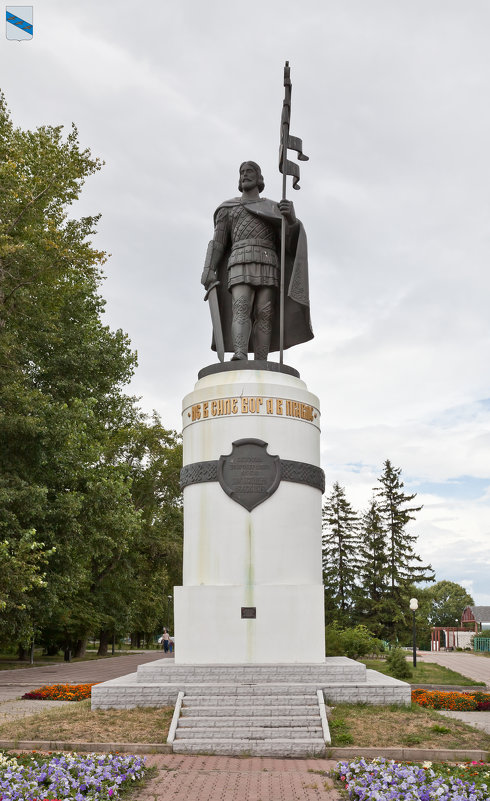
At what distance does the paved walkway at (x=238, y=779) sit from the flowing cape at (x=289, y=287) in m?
6.92

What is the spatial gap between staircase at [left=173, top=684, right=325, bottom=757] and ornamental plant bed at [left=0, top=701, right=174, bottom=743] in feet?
0.99

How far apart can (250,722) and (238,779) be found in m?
1.55

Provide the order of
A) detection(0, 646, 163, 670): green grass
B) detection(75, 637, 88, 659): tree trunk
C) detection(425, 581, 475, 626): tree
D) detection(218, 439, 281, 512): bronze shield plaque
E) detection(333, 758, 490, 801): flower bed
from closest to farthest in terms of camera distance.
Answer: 1. detection(333, 758, 490, 801): flower bed
2. detection(218, 439, 281, 512): bronze shield plaque
3. detection(0, 646, 163, 670): green grass
4. detection(75, 637, 88, 659): tree trunk
5. detection(425, 581, 475, 626): tree

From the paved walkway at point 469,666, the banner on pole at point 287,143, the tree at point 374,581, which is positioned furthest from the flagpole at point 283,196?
the tree at point 374,581

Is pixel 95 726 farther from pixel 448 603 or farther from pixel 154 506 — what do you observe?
pixel 448 603

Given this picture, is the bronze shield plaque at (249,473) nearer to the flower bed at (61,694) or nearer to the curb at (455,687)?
the flower bed at (61,694)

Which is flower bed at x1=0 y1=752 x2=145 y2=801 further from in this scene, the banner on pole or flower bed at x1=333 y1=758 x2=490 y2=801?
the banner on pole

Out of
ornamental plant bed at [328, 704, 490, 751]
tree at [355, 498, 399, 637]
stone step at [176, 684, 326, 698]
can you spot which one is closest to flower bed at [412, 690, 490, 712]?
ornamental plant bed at [328, 704, 490, 751]

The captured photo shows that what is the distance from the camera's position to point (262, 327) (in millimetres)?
12453

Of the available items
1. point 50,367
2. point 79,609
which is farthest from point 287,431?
point 79,609

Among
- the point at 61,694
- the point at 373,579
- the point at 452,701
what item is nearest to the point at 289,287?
the point at 452,701

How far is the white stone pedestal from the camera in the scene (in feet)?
33.4

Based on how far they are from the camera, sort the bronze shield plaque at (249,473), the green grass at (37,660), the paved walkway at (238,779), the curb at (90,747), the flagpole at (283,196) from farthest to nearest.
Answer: the green grass at (37,660) < the flagpole at (283,196) < the bronze shield plaque at (249,473) < the curb at (90,747) < the paved walkway at (238,779)

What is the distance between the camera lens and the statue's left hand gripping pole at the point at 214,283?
1262 cm
